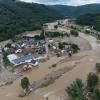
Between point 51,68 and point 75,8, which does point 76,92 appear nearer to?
point 51,68

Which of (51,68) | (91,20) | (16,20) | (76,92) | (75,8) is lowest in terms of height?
(75,8)

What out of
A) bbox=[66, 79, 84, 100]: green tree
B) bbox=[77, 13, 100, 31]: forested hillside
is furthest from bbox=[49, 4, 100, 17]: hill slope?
bbox=[66, 79, 84, 100]: green tree

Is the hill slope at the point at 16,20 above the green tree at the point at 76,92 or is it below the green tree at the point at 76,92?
below

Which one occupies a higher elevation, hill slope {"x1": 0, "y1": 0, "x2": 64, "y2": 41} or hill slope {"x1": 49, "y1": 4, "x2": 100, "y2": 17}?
hill slope {"x1": 0, "y1": 0, "x2": 64, "y2": 41}

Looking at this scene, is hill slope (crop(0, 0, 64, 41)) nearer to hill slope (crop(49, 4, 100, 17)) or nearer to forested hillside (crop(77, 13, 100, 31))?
forested hillside (crop(77, 13, 100, 31))

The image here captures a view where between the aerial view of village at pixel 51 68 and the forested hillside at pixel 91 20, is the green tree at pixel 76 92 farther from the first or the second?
the forested hillside at pixel 91 20

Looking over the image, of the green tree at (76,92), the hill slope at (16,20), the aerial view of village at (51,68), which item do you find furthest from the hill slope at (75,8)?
the green tree at (76,92)

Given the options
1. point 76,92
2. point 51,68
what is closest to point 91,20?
point 51,68

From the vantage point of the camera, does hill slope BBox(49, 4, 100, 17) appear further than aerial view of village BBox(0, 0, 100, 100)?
Yes

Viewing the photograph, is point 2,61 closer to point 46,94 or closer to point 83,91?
point 46,94

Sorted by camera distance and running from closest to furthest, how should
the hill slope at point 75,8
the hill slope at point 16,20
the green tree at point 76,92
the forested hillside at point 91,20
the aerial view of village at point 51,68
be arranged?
the green tree at point 76,92 < the aerial view of village at point 51,68 < the hill slope at point 16,20 < the forested hillside at point 91,20 < the hill slope at point 75,8

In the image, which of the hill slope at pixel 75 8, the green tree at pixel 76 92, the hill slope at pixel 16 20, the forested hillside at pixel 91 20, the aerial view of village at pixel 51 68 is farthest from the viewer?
the hill slope at pixel 75 8

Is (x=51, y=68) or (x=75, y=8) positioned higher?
(x=51, y=68)
